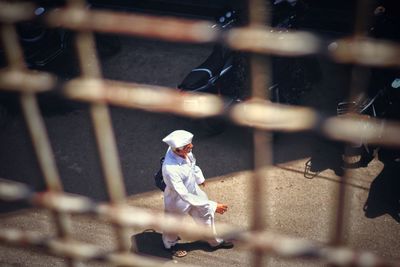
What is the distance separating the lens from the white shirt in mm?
4191

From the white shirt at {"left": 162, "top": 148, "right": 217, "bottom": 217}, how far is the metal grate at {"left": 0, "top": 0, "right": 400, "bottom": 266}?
7.99ft

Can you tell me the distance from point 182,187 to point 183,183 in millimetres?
95

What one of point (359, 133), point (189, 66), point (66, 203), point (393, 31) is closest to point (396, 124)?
point (359, 133)

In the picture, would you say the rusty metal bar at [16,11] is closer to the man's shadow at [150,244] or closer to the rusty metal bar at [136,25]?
the rusty metal bar at [136,25]

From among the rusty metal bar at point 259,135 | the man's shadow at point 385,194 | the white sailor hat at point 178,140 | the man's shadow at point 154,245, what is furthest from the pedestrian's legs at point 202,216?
the rusty metal bar at point 259,135

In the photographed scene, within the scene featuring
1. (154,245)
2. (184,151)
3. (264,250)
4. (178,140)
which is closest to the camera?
(264,250)

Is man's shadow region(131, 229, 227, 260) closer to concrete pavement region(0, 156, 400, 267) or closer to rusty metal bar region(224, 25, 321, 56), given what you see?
concrete pavement region(0, 156, 400, 267)

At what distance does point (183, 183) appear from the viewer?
14.1 feet

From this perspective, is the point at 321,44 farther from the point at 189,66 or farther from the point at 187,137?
the point at 189,66

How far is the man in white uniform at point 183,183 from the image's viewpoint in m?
4.14

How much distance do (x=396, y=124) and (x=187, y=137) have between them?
3055 mm

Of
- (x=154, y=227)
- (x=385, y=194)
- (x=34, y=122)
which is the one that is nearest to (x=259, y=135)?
(x=154, y=227)

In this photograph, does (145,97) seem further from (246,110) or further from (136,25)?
(246,110)

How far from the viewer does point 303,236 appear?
4.95 meters
